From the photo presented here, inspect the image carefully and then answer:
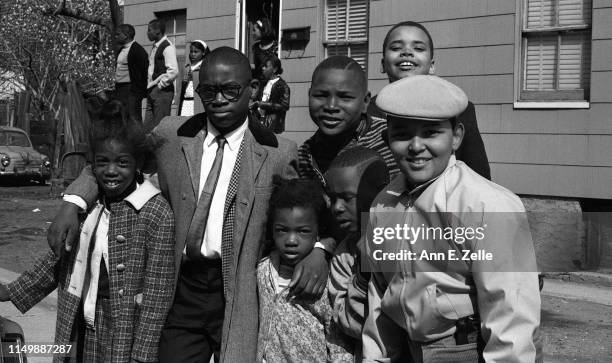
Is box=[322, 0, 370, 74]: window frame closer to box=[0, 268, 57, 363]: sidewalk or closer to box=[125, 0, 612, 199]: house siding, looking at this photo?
box=[125, 0, 612, 199]: house siding

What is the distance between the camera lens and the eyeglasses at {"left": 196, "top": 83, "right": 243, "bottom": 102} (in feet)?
10.8

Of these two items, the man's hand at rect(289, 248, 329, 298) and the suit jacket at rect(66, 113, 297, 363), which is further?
the suit jacket at rect(66, 113, 297, 363)

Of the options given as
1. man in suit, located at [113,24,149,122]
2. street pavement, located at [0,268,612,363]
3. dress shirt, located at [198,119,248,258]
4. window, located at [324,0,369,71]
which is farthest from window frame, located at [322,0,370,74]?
dress shirt, located at [198,119,248,258]

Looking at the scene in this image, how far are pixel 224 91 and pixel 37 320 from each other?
4183mm

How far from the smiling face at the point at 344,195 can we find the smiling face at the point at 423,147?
0.45m

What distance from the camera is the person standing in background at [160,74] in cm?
1078

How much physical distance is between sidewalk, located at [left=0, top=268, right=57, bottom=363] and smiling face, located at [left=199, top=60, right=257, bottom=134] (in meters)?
3.19

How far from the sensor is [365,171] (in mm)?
3035

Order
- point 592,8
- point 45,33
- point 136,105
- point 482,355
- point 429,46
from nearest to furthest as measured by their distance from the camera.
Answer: point 482,355 → point 429,46 → point 592,8 → point 136,105 → point 45,33

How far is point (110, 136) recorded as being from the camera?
11.0 feet

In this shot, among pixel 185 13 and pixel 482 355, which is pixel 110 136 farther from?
pixel 185 13

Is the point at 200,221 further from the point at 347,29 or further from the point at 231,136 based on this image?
the point at 347,29

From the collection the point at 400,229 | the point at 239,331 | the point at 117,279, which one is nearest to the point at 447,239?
the point at 400,229

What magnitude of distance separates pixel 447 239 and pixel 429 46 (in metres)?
1.71
